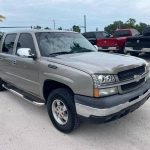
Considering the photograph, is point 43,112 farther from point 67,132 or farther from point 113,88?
point 113,88

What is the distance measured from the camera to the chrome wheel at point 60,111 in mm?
4426

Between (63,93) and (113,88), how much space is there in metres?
0.86

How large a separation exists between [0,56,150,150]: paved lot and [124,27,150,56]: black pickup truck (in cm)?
726

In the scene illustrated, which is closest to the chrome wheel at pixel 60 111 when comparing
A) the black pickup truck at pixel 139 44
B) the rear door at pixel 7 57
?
the rear door at pixel 7 57

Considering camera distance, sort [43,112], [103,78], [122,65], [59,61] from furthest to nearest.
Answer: [43,112]
[59,61]
[122,65]
[103,78]

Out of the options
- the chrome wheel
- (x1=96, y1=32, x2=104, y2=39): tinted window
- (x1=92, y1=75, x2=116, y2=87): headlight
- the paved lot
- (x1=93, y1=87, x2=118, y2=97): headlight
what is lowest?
the paved lot

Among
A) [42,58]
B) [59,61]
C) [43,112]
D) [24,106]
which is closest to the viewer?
[59,61]

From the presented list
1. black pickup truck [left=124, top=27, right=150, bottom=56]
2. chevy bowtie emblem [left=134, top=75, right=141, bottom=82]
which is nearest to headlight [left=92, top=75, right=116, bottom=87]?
chevy bowtie emblem [left=134, top=75, right=141, bottom=82]

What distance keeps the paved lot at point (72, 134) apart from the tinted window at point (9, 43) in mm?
1575

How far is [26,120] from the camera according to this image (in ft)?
16.8

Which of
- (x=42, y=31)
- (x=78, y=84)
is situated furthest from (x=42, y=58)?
(x=78, y=84)

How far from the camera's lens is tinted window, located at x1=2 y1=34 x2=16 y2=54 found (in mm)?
6105

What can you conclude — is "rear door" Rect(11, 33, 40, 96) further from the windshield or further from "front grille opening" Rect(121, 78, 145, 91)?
"front grille opening" Rect(121, 78, 145, 91)

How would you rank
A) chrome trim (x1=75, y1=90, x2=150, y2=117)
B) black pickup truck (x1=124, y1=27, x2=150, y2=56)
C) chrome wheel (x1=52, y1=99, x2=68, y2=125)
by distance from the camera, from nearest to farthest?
1. chrome trim (x1=75, y1=90, x2=150, y2=117)
2. chrome wheel (x1=52, y1=99, x2=68, y2=125)
3. black pickup truck (x1=124, y1=27, x2=150, y2=56)
